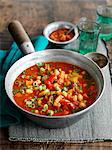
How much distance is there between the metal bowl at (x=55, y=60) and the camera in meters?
1.47

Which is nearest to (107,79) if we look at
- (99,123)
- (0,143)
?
(99,123)

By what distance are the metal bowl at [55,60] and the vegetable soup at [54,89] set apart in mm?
23

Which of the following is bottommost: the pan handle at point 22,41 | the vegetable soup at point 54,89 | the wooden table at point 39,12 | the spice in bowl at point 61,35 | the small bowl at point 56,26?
the vegetable soup at point 54,89

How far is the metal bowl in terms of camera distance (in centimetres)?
147

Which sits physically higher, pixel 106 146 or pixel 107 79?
pixel 107 79

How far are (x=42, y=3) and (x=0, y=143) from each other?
1159 millimetres

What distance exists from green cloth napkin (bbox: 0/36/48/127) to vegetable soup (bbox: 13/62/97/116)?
55 millimetres

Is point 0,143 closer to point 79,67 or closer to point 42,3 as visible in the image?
point 79,67

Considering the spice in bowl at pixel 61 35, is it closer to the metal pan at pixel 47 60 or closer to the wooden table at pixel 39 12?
the wooden table at pixel 39 12

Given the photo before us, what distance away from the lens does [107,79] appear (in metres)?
1.85

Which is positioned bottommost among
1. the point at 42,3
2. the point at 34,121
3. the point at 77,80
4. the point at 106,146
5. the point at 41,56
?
the point at 106,146

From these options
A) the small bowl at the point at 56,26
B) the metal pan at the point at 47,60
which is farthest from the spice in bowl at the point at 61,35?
the metal pan at the point at 47,60

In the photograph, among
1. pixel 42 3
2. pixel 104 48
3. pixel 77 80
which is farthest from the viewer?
pixel 42 3

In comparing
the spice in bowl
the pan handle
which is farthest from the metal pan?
the spice in bowl
